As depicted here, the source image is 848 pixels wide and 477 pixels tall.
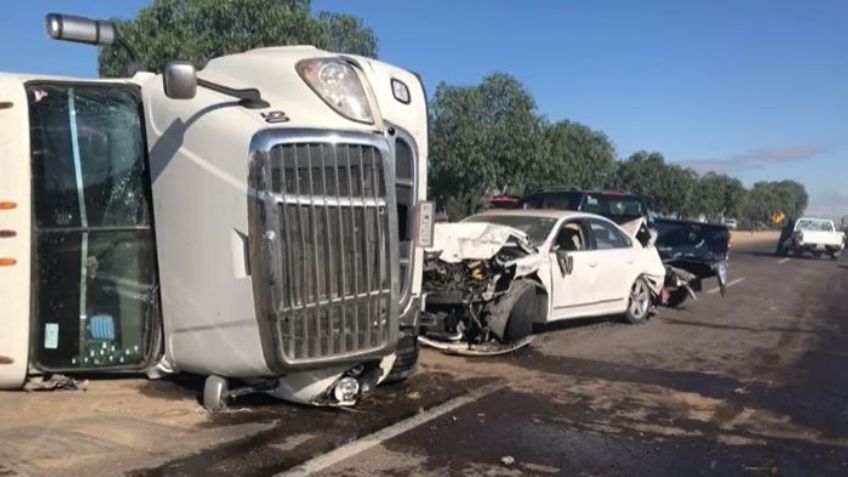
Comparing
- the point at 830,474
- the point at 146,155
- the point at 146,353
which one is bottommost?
the point at 830,474

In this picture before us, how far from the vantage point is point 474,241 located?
932cm

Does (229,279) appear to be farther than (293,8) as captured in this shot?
No

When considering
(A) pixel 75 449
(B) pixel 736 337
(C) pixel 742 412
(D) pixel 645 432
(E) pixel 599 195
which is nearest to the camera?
(A) pixel 75 449

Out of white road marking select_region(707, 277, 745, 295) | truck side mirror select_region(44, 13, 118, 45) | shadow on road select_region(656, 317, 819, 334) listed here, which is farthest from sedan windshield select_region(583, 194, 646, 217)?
truck side mirror select_region(44, 13, 118, 45)

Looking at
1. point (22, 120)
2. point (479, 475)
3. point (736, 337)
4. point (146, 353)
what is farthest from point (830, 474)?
point (736, 337)

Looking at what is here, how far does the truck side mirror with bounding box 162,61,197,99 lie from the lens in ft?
16.4

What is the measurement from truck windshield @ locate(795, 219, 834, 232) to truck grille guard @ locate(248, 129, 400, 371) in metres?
36.9

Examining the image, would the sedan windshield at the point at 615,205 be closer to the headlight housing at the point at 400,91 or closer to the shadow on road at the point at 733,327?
the shadow on road at the point at 733,327

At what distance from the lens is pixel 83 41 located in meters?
5.56

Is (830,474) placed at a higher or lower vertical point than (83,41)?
lower

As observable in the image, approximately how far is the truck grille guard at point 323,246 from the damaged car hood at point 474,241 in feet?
11.2

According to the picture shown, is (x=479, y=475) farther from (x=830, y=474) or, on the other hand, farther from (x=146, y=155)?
(x=146, y=155)

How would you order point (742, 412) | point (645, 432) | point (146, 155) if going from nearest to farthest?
point (146, 155) → point (645, 432) → point (742, 412)

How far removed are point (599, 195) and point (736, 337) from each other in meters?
7.44
